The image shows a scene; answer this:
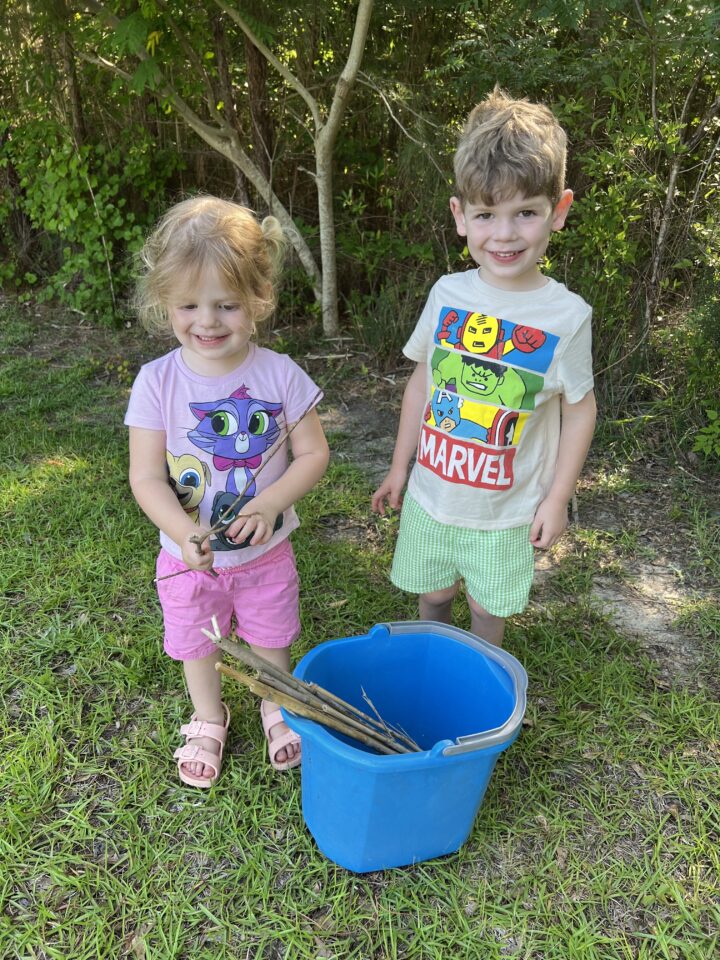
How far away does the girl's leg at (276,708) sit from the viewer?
1877 mm

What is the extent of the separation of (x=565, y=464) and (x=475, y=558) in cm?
32

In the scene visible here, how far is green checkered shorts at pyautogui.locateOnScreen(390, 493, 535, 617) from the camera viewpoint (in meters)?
1.81

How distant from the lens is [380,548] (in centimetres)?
274

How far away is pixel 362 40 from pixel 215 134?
1002mm

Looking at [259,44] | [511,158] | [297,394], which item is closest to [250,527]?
[297,394]

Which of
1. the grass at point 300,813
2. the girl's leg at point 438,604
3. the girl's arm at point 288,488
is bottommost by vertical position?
the grass at point 300,813

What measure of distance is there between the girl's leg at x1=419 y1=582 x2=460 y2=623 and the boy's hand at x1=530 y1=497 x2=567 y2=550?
1.12 ft

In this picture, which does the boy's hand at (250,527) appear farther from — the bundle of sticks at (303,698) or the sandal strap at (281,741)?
the sandal strap at (281,741)

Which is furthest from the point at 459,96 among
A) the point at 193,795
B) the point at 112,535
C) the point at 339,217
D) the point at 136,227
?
the point at 193,795

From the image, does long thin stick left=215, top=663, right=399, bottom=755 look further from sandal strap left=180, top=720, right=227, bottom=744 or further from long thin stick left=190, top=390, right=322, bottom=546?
sandal strap left=180, top=720, right=227, bottom=744

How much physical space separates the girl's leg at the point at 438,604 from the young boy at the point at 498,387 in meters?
0.11

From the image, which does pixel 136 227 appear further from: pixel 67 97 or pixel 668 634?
pixel 668 634

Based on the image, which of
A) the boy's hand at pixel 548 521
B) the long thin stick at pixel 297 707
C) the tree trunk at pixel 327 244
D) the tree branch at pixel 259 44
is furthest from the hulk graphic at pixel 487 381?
the tree trunk at pixel 327 244

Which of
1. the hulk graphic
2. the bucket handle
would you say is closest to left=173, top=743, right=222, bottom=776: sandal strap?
the bucket handle
